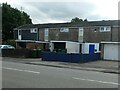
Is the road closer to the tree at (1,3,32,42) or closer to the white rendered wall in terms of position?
the white rendered wall

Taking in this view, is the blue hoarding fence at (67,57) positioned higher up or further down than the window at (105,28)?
further down

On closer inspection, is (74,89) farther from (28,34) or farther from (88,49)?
(28,34)

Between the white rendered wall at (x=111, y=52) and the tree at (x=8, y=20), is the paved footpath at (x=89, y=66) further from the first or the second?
the tree at (x=8, y=20)

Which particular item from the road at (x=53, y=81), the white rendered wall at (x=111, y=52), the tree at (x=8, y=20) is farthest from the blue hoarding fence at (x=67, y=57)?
the tree at (x=8, y=20)

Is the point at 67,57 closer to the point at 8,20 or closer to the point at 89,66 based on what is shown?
the point at 89,66

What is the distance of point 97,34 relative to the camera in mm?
47438

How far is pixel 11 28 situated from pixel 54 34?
23.1 m

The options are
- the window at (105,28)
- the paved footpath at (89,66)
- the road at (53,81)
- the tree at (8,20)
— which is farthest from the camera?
the tree at (8,20)

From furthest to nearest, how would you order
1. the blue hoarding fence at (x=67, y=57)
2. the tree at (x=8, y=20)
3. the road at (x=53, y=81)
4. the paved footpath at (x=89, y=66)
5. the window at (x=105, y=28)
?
the tree at (x=8, y=20) → the window at (x=105, y=28) → the blue hoarding fence at (x=67, y=57) → the paved footpath at (x=89, y=66) → the road at (x=53, y=81)

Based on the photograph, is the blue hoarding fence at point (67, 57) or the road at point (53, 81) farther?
the blue hoarding fence at point (67, 57)

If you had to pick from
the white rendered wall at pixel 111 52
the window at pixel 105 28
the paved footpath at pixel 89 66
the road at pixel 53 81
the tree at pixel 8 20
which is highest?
the tree at pixel 8 20

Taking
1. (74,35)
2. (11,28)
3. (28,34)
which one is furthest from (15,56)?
(11,28)

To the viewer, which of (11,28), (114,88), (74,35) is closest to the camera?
(114,88)

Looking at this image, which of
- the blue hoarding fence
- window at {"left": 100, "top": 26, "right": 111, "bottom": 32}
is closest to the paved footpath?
the blue hoarding fence
